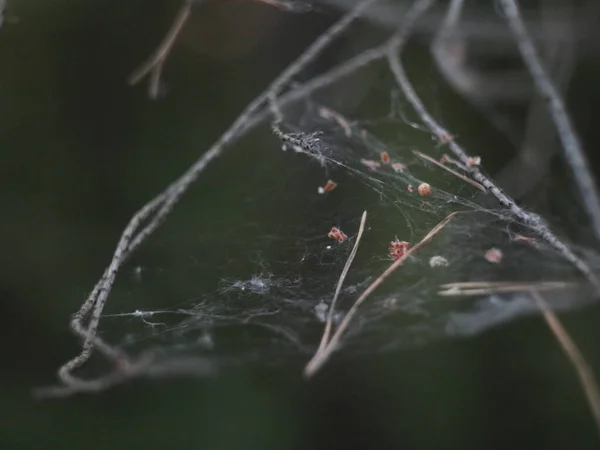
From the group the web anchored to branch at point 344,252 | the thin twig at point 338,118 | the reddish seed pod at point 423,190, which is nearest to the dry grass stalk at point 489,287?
the web anchored to branch at point 344,252

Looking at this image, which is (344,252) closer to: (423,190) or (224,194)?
(423,190)

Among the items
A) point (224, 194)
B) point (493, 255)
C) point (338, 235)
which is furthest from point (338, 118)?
point (224, 194)

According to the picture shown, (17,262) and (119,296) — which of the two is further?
(17,262)

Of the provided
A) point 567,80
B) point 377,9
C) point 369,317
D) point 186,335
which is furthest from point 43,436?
Result: point 567,80

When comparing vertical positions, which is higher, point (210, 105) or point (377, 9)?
point (377, 9)

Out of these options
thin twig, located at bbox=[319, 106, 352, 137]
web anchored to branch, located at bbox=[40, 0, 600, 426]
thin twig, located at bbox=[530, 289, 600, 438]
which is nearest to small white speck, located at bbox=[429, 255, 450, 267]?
web anchored to branch, located at bbox=[40, 0, 600, 426]

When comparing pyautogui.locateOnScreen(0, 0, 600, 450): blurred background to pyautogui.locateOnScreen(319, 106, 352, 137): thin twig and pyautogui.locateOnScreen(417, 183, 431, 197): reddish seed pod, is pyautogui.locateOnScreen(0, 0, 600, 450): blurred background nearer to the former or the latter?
pyautogui.locateOnScreen(319, 106, 352, 137): thin twig

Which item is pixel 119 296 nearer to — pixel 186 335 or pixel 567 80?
pixel 186 335
